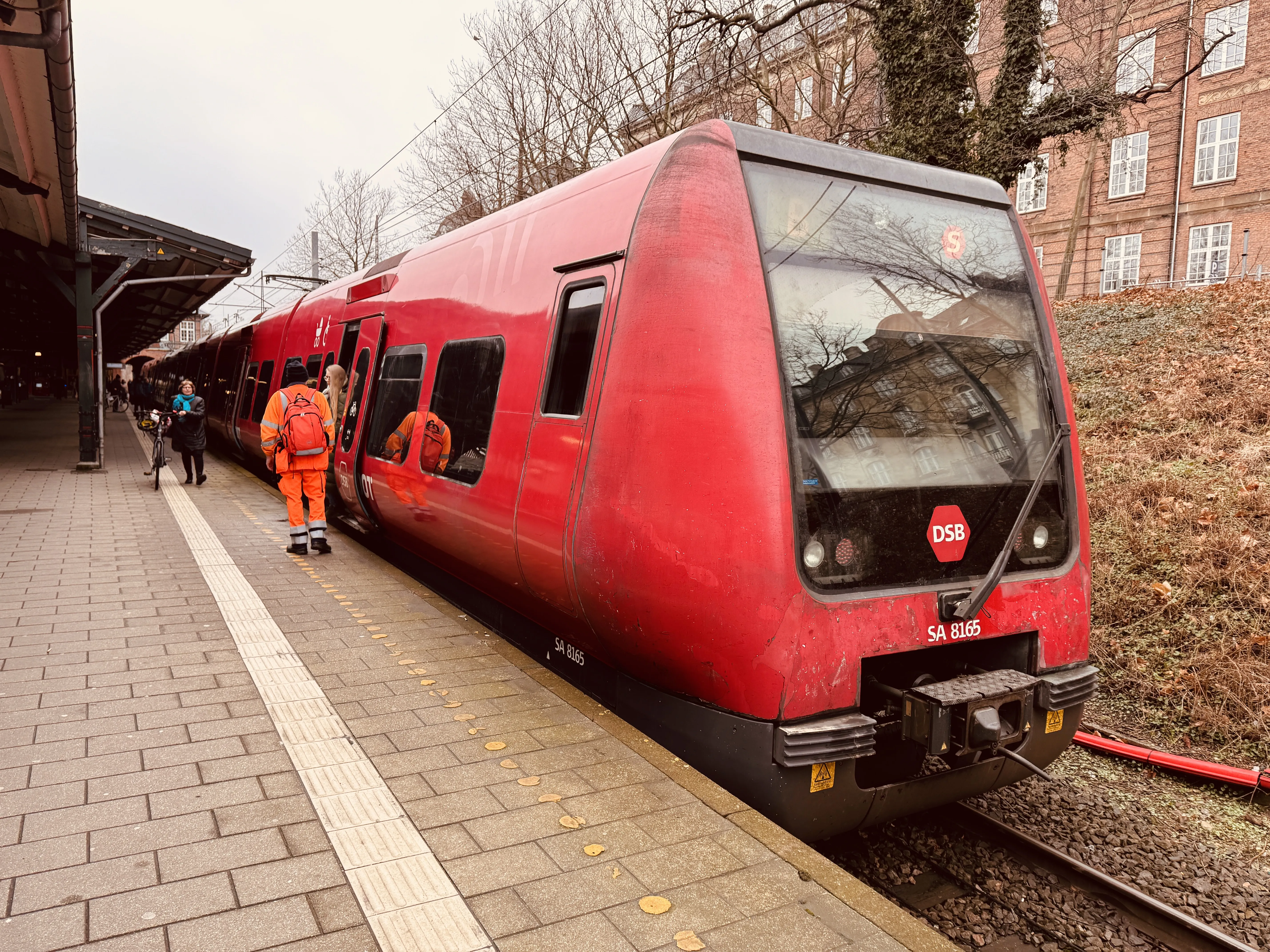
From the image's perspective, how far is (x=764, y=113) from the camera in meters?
20.3

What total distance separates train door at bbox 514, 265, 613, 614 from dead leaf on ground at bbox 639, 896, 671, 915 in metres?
1.54

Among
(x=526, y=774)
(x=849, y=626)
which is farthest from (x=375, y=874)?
(x=849, y=626)

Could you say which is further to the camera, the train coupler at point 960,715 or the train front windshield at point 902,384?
the train front windshield at point 902,384

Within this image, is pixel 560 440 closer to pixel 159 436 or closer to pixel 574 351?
pixel 574 351

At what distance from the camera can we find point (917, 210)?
389cm

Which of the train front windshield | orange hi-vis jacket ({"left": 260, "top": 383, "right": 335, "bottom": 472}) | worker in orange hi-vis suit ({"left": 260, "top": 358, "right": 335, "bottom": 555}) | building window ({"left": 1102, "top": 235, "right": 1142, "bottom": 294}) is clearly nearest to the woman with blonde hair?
worker in orange hi-vis suit ({"left": 260, "top": 358, "right": 335, "bottom": 555})

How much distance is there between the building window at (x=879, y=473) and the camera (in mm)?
3396

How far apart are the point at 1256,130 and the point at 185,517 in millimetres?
28102

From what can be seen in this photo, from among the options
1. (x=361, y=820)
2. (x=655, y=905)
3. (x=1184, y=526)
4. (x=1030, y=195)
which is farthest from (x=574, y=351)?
(x=1030, y=195)

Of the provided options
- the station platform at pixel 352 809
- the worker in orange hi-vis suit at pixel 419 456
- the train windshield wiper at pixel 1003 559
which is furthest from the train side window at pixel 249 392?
the train windshield wiper at pixel 1003 559

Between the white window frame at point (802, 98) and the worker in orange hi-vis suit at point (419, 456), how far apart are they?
577 inches

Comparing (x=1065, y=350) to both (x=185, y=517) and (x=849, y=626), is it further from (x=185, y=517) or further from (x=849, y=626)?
(x=185, y=517)

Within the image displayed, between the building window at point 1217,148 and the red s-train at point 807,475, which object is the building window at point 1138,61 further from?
the red s-train at point 807,475

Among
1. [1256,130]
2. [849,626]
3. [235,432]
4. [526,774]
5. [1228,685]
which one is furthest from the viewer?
[1256,130]
